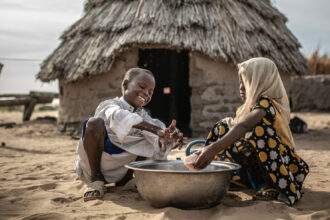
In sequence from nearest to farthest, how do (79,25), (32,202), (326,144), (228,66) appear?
(32,202) < (326,144) < (228,66) < (79,25)

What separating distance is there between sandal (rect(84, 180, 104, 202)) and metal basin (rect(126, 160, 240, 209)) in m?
0.38

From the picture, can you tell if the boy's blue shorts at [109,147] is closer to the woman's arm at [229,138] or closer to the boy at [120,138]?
the boy at [120,138]

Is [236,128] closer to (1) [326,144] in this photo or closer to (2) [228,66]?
(1) [326,144]

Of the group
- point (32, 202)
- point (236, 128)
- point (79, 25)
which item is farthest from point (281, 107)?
point (79, 25)

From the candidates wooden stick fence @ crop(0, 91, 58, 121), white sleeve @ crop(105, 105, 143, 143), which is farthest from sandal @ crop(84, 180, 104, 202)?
wooden stick fence @ crop(0, 91, 58, 121)

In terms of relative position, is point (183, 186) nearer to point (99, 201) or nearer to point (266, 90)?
point (99, 201)

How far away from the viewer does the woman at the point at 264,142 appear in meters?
2.00

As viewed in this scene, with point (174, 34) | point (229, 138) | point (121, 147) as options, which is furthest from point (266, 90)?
point (174, 34)

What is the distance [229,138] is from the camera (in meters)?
1.96

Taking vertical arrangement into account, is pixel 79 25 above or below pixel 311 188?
above

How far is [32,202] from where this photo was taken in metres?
2.18

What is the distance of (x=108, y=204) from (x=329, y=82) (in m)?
8.75

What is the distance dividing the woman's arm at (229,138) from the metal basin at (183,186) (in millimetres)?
→ 83

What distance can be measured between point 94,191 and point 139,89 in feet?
2.50
